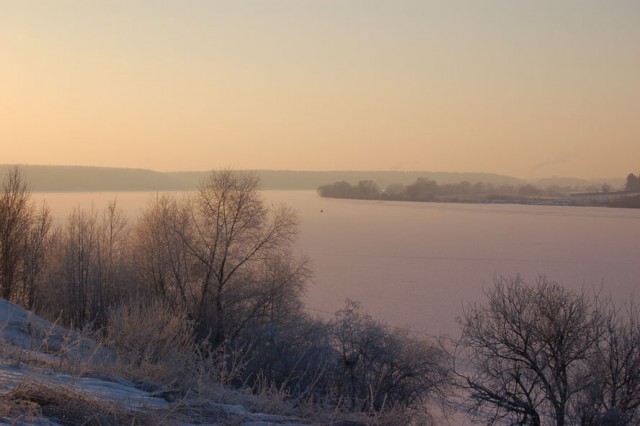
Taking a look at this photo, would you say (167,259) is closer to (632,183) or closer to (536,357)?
(536,357)

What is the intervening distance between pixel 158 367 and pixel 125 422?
1.71m

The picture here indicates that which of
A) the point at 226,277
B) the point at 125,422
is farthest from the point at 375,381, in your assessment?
the point at 125,422

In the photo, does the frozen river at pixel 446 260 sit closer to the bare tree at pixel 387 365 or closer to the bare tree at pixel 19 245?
the bare tree at pixel 387 365

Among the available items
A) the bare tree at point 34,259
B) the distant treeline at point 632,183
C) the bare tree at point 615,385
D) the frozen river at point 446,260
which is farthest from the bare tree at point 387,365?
the distant treeline at point 632,183

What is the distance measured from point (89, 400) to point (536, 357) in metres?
11.2

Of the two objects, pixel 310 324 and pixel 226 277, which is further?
pixel 226 277

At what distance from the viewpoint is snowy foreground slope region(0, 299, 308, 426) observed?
4109mm

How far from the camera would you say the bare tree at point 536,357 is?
41.7ft

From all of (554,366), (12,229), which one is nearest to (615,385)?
(554,366)

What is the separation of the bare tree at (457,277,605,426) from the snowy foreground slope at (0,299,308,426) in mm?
Result: 9153

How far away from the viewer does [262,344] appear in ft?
57.2

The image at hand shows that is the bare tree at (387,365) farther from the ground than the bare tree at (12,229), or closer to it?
closer to it

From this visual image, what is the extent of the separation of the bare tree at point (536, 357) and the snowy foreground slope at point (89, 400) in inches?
360

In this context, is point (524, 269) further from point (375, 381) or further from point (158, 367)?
point (158, 367)
